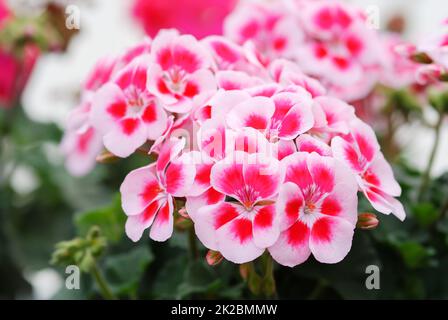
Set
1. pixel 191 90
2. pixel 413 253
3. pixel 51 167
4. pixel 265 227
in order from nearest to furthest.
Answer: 1. pixel 265 227
2. pixel 191 90
3. pixel 413 253
4. pixel 51 167

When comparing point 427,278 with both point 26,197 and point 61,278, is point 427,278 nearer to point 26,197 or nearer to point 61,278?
point 61,278

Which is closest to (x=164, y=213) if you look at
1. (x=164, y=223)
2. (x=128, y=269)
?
(x=164, y=223)

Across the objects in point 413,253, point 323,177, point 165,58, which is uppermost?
point 165,58

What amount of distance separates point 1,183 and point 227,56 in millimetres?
531

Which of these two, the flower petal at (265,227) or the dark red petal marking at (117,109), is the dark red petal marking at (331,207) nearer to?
the flower petal at (265,227)

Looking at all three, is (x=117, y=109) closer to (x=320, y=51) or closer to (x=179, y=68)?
(x=179, y=68)

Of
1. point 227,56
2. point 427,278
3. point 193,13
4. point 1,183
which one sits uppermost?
point 193,13

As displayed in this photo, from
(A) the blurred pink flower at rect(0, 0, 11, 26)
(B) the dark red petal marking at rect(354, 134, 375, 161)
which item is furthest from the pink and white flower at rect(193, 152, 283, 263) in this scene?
(A) the blurred pink flower at rect(0, 0, 11, 26)

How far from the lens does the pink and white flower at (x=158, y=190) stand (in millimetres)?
550

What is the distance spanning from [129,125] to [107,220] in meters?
0.21

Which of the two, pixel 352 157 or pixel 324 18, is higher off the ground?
pixel 324 18

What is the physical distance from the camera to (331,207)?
55 centimetres

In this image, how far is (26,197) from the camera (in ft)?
3.85

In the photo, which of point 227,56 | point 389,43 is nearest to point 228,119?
point 227,56
